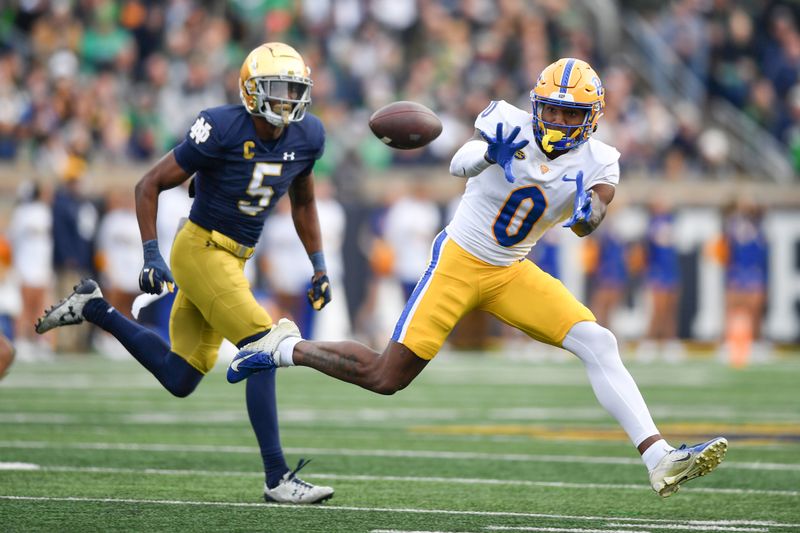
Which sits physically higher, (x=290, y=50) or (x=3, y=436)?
(x=290, y=50)

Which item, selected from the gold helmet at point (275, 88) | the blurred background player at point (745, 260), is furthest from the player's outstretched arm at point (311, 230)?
the blurred background player at point (745, 260)

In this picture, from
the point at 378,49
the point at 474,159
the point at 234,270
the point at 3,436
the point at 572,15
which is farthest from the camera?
the point at 572,15

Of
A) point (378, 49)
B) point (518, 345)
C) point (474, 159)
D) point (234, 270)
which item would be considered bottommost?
point (518, 345)

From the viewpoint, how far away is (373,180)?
1639 cm

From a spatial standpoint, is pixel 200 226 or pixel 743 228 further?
pixel 743 228

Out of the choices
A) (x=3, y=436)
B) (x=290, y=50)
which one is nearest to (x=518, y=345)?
(x=3, y=436)

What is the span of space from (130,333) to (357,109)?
11128mm

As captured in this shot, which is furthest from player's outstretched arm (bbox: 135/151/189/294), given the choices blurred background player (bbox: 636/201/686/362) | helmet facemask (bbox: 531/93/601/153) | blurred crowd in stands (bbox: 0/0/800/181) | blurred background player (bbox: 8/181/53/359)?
blurred background player (bbox: 636/201/686/362)

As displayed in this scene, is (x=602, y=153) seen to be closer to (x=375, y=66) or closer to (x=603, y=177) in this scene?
(x=603, y=177)

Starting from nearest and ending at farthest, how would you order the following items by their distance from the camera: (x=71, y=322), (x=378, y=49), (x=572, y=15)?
(x=71, y=322), (x=378, y=49), (x=572, y=15)

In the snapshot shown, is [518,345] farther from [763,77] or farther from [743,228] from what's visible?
[763,77]

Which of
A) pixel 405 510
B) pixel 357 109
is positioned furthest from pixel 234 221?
pixel 357 109

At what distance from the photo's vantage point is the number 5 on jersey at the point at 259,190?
19.2ft

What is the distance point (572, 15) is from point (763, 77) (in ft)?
8.57
